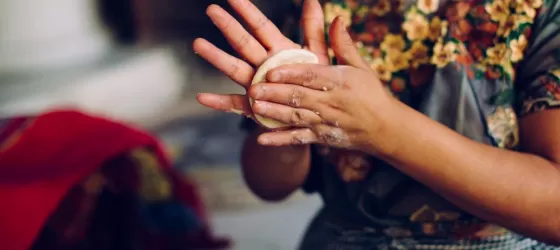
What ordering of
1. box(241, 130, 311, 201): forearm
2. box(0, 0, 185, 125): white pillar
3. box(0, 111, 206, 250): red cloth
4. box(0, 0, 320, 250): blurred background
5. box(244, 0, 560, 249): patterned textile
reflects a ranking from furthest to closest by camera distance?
box(0, 0, 185, 125): white pillar → box(0, 0, 320, 250): blurred background → box(0, 111, 206, 250): red cloth → box(241, 130, 311, 201): forearm → box(244, 0, 560, 249): patterned textile

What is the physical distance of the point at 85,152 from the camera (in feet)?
3.34

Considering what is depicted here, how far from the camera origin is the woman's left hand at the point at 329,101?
1.75 ft

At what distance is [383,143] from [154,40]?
2.09 metres

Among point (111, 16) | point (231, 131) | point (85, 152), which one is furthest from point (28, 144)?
point (111, 16)

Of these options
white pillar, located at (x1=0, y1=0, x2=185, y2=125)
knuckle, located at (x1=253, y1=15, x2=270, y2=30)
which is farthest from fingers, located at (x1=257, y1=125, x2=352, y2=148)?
white pillar, located at (x1=0, y1=0, x2=185, y2=125)

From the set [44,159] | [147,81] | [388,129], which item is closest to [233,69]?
[388,129]

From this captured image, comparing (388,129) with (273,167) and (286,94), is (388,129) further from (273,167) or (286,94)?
(273,167)

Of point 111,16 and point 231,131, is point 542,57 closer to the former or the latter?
point 231,131

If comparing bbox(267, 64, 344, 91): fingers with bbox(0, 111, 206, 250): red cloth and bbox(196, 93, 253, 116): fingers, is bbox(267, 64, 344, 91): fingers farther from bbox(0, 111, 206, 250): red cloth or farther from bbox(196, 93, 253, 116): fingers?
bbox(0, 111, 206, 250): red cloth

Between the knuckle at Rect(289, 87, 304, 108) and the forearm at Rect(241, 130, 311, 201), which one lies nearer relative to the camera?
the knuckle at Rect(289, 87, 304, 108)

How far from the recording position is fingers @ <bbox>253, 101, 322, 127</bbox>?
0.54m

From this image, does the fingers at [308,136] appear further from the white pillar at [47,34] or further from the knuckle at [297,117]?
the white pillar at [47,34]

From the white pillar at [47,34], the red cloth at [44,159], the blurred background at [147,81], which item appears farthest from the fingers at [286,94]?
the white pillar at [47,34]

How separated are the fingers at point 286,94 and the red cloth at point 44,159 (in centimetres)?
50
